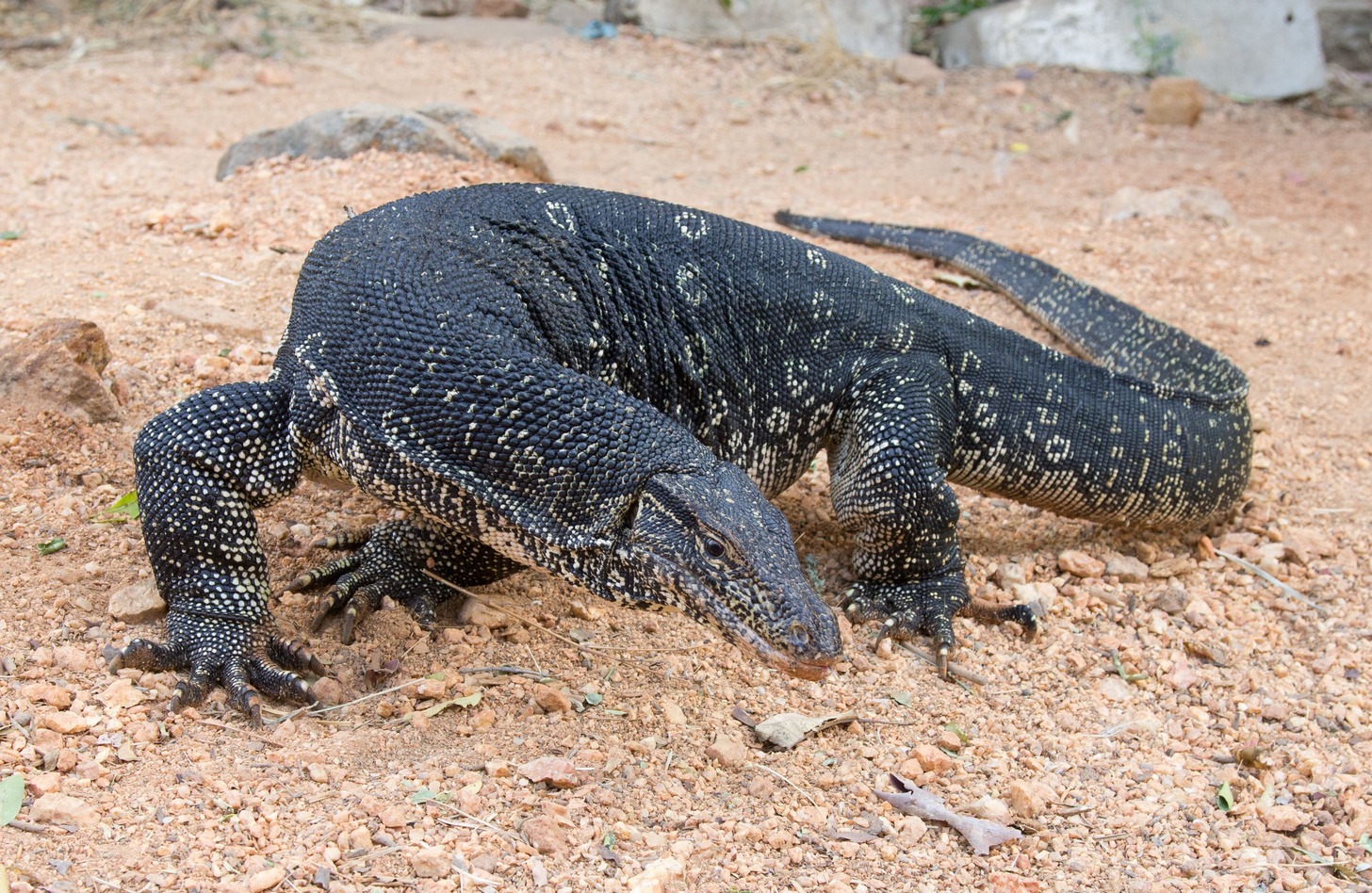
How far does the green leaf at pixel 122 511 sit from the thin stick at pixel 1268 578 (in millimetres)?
4807

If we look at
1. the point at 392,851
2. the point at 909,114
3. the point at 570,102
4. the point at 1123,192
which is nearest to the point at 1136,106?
the point at 909,114

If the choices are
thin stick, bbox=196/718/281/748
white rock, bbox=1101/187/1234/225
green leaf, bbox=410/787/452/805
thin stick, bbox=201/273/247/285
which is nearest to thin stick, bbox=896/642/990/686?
green leaf, bbox=410/787/452/805

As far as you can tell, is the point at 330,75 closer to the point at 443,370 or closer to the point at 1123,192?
the point at 1123,192

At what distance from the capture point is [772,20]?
1326 cm

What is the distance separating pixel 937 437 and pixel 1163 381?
2074 mm

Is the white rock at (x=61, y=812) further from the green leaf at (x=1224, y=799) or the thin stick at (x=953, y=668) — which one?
the green leaf at (x=1224, y=799)

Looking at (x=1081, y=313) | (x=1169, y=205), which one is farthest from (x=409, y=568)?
(x=1169, y=205)

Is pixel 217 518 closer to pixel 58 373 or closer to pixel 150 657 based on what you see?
pixel 150 657

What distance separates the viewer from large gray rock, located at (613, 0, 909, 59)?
13086 millimetres

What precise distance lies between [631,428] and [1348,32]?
1452 centimetres

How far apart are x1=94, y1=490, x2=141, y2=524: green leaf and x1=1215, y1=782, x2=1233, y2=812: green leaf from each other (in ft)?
13.0

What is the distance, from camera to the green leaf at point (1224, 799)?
407 cm

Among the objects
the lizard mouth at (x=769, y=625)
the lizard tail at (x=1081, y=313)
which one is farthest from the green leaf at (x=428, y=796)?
the lizard tail at (x=1081, y=313)

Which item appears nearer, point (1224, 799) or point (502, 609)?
point (1224, 799)
